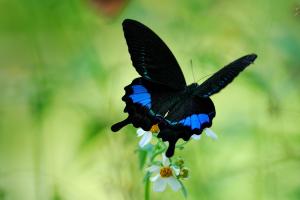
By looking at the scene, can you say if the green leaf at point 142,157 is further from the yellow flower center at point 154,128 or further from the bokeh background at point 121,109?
the bokeh background at point 121,109

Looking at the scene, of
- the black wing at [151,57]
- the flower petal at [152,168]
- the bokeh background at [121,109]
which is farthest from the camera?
the bokeh background at [121,109]

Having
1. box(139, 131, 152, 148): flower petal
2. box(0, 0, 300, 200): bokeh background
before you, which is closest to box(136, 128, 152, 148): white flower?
box(139, 131, 152, 148): flower petal

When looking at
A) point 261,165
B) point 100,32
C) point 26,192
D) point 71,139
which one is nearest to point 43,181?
point 26,192

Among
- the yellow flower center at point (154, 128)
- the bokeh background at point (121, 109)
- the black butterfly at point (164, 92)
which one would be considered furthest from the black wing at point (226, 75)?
the bokeh background at point (121, 109)

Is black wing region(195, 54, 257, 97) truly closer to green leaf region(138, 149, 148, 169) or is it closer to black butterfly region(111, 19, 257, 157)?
black butterfly region(111, 19, 257, 157)

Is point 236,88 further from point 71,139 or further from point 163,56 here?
point 163,56

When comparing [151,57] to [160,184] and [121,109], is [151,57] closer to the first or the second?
[160,184]
